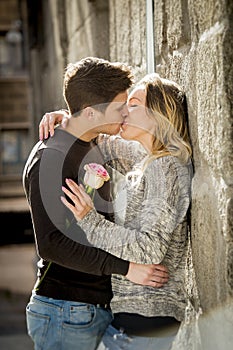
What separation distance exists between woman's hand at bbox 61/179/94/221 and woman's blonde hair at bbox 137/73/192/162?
0.81ft

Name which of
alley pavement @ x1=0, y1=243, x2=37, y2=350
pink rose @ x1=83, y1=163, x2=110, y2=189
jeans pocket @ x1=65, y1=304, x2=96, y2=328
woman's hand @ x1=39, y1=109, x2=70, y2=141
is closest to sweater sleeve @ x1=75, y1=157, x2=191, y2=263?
pink rose @ x1=83, y1=163, x2=110, y2=189

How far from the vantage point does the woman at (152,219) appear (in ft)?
7.86

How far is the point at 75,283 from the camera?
264 cm

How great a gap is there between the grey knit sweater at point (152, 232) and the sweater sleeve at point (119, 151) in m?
0.25

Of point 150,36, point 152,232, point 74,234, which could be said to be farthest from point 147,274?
point 150,36

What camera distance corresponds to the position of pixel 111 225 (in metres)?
2.46

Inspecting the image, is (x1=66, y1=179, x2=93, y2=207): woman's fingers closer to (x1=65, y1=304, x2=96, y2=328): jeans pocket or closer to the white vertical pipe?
(x1=65, y1=304, x2=96, y2=328): jeans pocket

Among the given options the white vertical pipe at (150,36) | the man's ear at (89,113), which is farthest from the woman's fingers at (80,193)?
the white vertical pipe at (150,36)

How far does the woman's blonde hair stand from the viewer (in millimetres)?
2479

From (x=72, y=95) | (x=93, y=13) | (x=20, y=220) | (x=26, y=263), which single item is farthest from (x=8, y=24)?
(x=72, y=95)

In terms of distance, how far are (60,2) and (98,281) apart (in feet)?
12.3

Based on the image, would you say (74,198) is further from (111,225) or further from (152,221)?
(152,221)

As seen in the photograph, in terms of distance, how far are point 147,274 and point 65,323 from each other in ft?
1.15

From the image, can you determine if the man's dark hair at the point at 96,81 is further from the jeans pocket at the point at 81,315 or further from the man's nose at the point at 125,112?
the jeans pocket at the point at 81,315
